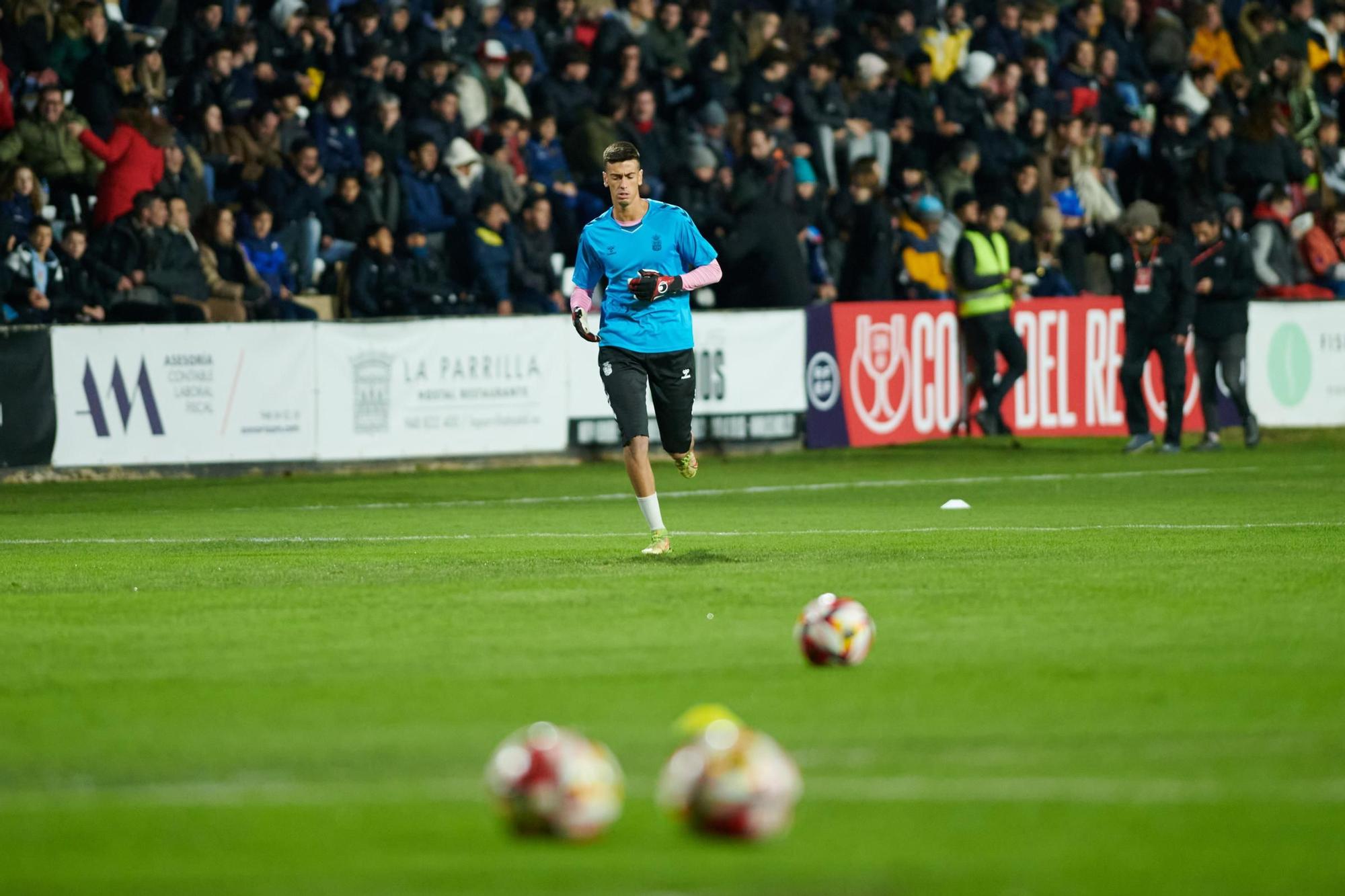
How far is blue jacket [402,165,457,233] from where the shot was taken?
2484cm

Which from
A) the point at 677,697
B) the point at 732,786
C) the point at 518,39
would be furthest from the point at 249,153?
the point at 732,786

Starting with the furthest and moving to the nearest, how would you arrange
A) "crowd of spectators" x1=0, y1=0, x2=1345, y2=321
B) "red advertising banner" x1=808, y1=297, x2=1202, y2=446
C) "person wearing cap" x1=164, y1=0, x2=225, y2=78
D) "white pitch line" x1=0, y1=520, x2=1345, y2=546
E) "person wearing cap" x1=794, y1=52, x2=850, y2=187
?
"person wearing cap" x1=794, y1=52, x2=850, y2=187 → "red advertising banner" x1=808, y1=297, x2=1202, y2=446 → "person wearing cap" x1=164, y1=0, x2=225, y2=78 → "crowd of spectators" x1=0, y1=0, x2=1345, y2=321 → "white pitch line" x1=0, y1=520, x2=1345, y2=546

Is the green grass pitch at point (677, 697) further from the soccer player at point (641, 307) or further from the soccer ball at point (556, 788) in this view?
the soccer player at point (641, 307)

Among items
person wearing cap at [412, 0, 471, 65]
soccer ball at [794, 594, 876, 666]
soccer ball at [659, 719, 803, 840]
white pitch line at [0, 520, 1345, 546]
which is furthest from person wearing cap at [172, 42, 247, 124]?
soccer ball at [659, 719, 803, 840]

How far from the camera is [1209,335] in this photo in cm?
2541

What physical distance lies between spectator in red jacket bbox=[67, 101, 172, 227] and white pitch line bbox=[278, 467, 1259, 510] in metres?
5.41

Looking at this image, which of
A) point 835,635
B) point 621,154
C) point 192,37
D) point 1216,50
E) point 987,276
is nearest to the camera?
point 835,635

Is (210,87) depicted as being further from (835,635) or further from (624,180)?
(835,635)

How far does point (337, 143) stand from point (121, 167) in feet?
9.12

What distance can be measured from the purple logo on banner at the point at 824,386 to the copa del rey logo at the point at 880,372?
0.71ft

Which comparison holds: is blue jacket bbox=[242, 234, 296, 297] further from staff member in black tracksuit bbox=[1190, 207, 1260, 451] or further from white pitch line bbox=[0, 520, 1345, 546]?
staff member in black tracksuit bbox=[1190, 207, 1260, 451]

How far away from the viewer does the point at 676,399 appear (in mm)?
14719

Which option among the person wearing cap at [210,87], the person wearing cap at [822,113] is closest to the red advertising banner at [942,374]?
the person wearing cap at [822,113]

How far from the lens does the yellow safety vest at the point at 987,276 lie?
25812 millimetres
